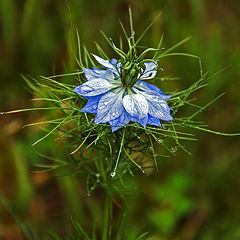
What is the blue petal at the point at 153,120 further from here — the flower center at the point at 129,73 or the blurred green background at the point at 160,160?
the blurred green background at the point at 160,160

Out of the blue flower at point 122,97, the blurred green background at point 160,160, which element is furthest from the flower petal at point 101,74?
the blurred green background at point 160,160

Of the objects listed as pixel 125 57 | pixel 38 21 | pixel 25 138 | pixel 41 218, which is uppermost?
pixel 38 21

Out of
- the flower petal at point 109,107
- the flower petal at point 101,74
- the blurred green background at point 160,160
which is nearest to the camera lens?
the flower petal at point 109,107

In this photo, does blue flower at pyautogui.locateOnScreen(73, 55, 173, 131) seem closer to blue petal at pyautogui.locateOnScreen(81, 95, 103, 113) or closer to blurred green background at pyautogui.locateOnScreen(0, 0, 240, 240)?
blue petal at pyautogui.locateOnScreen(81, 95, 103, 113)

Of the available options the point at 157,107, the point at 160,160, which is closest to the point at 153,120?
the point at 157,107

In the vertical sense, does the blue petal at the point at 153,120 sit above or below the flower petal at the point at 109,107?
below

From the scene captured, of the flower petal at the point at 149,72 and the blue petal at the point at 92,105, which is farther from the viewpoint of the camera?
the flower petal at the point at 149,72

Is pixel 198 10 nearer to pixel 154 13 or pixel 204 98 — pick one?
pixel 154 13

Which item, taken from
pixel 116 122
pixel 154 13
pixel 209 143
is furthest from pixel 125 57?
pixel 209 143

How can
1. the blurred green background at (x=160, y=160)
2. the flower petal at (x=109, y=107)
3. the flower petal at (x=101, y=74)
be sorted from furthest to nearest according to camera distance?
the blurred green background at (x=160, y=160) < the flower petal at (x=101, y=74) < the flower petal at (x=109, y=107)
